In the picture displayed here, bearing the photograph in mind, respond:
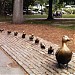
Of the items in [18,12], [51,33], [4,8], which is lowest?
[4,8]

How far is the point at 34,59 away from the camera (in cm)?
1061

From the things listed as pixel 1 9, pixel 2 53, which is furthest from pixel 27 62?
pixel 1 9

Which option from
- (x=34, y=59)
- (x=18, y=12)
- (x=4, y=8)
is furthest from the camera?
(x=4, y=8)

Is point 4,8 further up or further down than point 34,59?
further down

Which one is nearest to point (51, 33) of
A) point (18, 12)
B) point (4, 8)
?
point (18, 12)

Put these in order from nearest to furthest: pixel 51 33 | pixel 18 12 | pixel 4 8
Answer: pixel 51 33
pixel 18 12
pixel 4 8

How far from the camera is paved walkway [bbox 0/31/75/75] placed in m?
8.80

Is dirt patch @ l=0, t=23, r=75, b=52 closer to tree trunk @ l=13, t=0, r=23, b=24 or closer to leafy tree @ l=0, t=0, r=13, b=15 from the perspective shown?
tree trunk @ l=13, t=0, r=23, b=24

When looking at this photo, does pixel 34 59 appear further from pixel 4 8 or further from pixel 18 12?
pixel 4 8

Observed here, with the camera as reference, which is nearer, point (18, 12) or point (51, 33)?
point (51, 33)

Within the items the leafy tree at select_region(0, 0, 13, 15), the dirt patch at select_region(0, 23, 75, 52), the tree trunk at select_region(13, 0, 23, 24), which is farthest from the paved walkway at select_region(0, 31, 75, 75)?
the leafy tree at select_region(0, 0, 13, 15)

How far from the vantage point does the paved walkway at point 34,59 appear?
880 centimetres

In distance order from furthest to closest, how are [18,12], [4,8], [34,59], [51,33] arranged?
1. [4,8]
2. [18,12]
3. [51,33]
4. [34,59]

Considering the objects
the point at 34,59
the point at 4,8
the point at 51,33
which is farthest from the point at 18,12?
the point at 4,8
